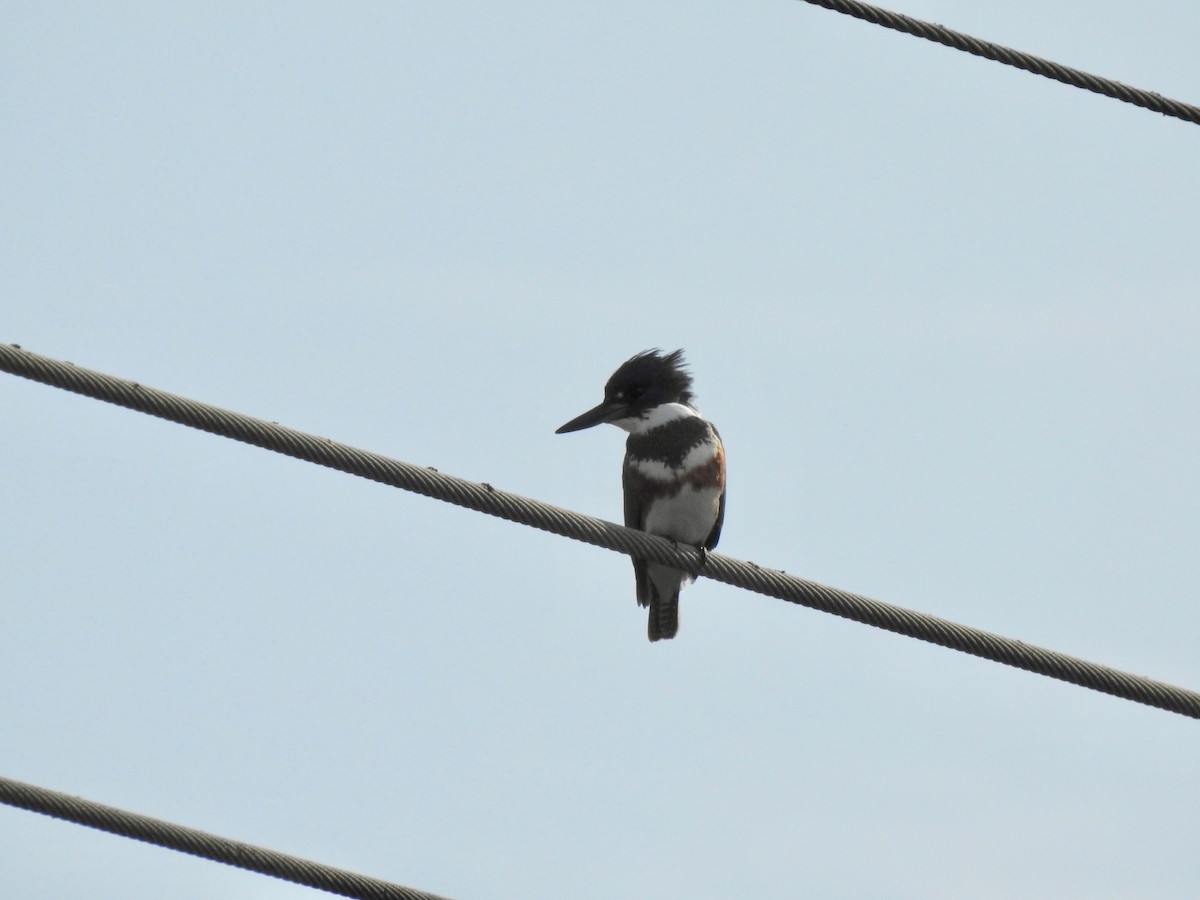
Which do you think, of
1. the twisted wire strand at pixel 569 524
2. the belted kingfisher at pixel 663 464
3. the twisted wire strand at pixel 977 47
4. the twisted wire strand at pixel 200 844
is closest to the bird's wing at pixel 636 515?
the belted kingfisher at pixel 663 464

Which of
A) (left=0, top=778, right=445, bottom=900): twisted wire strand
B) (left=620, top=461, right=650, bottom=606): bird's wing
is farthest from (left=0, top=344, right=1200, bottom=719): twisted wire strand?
(left=620, top=461, right=650, bottom=606): bird's wing

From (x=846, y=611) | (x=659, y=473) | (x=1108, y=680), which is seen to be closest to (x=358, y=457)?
(x=846, y=611)

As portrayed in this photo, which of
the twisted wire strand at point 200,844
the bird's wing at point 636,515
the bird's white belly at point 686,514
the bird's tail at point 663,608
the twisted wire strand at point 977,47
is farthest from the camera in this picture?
the bird's tail at point 663,608

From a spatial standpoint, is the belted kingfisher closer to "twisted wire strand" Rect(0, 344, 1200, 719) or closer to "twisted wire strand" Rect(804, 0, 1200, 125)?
"twisted wire strand" Rect(0, 344, 1200, 719)

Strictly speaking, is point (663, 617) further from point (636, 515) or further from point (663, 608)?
point (636, 515)

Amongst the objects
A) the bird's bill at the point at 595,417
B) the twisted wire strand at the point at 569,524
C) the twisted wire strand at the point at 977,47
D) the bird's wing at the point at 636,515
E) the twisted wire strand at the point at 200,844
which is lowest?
the twisted wire strand at the point at 200,844

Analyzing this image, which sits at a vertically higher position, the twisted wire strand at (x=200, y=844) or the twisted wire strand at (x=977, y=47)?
the twisted wire strand at (x=977, y=47)

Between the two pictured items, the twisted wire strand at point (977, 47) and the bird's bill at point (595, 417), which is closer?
the twisted wire strand at point (977, 47)

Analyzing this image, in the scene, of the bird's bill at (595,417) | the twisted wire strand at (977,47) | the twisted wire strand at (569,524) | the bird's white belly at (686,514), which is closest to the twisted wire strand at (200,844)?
the twisted wire strand at (569,524)

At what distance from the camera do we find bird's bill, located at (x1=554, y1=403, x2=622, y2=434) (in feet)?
20.5

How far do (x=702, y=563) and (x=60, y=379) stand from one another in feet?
5.18

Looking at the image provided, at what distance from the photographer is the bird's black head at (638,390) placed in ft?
20.7

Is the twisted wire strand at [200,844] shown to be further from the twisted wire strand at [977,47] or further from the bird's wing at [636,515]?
the bird's wing at [636,515]

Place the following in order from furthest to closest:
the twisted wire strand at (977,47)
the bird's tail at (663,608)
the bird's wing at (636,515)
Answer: the bird's tail at (663,608), the bird's wing at (636,515), the twisted wire strand at (977,47)
